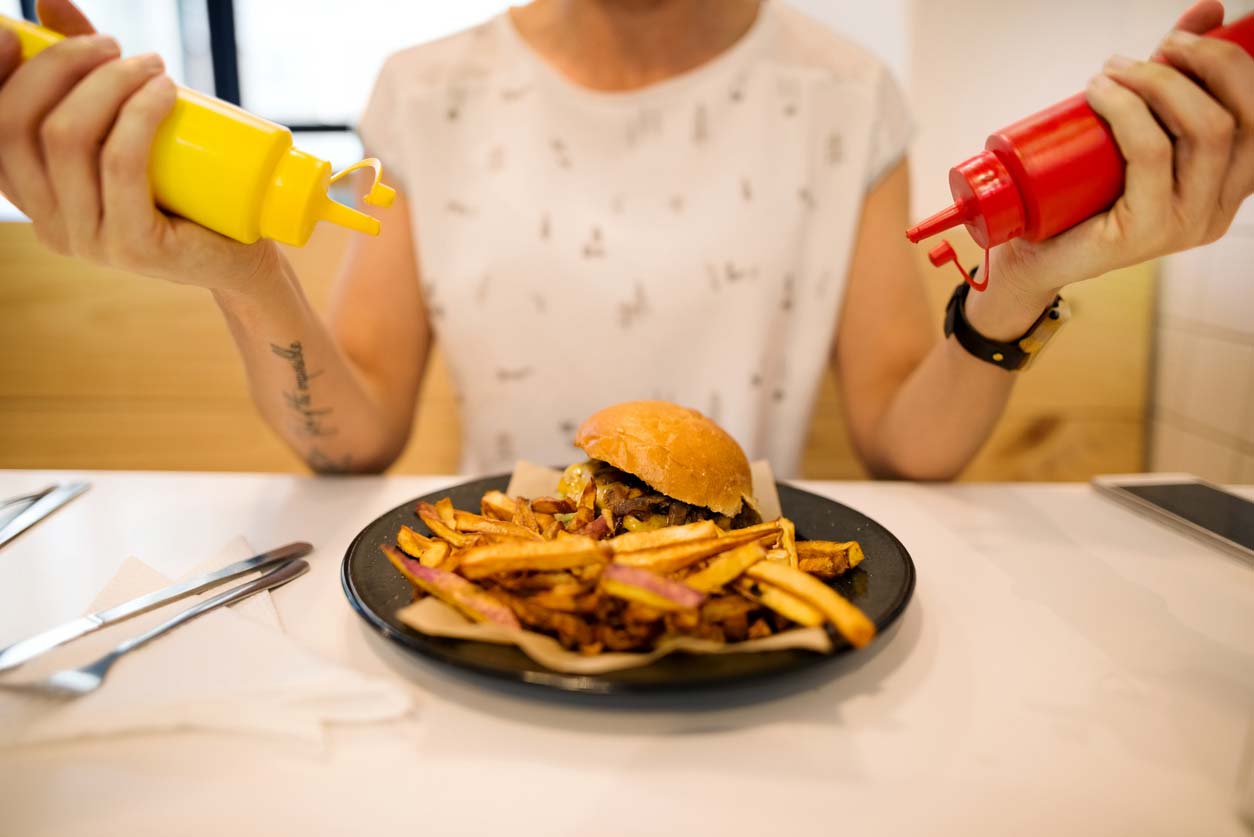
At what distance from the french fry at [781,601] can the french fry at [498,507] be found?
0.93 feet

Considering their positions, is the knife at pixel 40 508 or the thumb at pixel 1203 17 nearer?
the thumb at pixel 1203 17

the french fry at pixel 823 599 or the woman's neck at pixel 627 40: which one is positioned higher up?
the woman's neck at pixel 627 40

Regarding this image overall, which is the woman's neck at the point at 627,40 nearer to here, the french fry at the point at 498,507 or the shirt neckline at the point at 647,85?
the shirt neckline at the point at 647,85

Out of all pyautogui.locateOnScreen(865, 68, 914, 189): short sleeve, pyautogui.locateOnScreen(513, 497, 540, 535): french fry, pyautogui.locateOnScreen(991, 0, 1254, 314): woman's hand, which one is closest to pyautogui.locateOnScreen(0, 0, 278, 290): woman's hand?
pyautogui.locateOnScreen(513, 497, 540, 535): french fry

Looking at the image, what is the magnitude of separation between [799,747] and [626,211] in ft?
3.73

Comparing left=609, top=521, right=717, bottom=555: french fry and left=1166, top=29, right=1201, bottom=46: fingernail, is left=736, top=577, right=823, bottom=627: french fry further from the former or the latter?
left=1166, top=29, right=1201, bottom=46: fingernail

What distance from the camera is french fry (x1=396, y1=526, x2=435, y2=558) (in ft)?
2.57

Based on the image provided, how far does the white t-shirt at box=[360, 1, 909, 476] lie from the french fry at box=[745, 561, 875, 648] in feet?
3.08

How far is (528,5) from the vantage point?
1.70 meters

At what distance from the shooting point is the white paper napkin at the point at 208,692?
23.3 inches

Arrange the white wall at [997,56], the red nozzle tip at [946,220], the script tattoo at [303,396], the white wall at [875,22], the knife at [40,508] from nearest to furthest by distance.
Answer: the red nozzle tip at [946,220] → the knife at [40,508] → the script tattoo at [303,396] → the white wall at [997,56] → the white wall at [875,22]

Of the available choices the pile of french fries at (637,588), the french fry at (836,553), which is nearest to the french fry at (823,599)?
the pile of french fries at (637,588)

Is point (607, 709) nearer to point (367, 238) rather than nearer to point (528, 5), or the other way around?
point (367, 238)

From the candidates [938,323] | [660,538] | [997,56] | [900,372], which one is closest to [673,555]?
[660,538]
